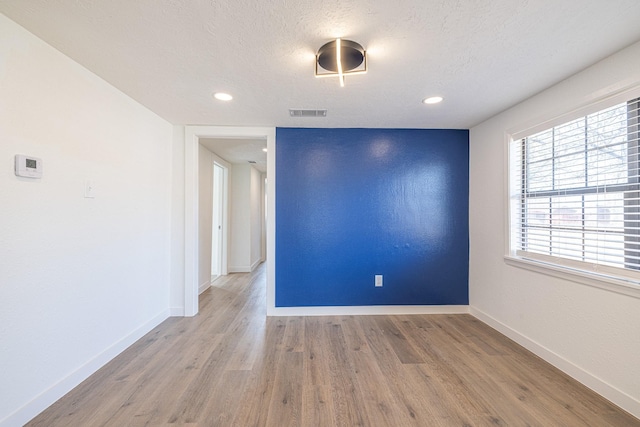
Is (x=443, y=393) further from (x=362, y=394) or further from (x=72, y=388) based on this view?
(x=72, y=388)

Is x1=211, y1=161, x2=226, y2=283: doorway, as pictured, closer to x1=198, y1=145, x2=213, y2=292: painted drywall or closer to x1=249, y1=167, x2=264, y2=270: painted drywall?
x1=249, y1=167, x2=264, y2=270: painted drywall

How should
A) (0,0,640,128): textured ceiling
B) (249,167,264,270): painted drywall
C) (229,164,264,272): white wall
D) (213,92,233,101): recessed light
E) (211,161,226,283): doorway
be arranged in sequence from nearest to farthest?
(0,0,640,128): textured ceiling
(213,92,233,101): recessed light
(211,161,226,283): doorway
(229,164,264,272): white wall
(249,167,264,270): painted drywall

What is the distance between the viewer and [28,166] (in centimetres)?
147

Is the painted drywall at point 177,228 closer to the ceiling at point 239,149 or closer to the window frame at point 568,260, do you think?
the ceiling at point 239,149

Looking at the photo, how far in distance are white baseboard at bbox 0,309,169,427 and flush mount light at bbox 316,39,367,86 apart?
2640 mm

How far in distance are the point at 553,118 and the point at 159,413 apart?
11.3 feet

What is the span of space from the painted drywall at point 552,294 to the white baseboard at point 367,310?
30 centimetres

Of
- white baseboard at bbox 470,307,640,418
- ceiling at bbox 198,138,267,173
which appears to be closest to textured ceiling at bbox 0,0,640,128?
ceiling at bbox 198,138,267,173

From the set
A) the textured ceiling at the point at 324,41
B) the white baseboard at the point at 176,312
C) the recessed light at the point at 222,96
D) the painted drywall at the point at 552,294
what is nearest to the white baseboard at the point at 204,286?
the white baseboard at the point at 176,312

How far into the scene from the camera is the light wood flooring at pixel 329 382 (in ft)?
5.01

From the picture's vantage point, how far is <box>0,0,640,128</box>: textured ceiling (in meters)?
1.29

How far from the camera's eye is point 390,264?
313 centimetres

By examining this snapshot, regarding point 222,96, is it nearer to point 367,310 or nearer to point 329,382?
point 329,382

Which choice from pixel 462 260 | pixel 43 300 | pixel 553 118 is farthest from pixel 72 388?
pixel 553 118
